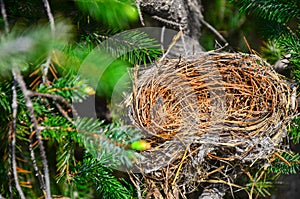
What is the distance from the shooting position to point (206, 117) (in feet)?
3.86

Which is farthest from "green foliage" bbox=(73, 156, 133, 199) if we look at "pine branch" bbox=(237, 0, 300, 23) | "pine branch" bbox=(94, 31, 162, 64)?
"pine branch" bbox=(237, 0, 300, 23)

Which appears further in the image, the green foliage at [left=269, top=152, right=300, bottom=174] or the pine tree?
→ the green foliage at [left=269, top=152, right=300, bottom=174]

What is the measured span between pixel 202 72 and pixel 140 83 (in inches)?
7.6

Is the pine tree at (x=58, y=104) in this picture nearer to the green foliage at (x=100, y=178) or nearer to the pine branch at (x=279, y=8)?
the green foliage at (x=100, y=178)

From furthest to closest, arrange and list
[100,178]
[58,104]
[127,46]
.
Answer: [127,46], [100,178], [58,104]

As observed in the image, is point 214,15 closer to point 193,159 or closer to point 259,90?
point 259,90

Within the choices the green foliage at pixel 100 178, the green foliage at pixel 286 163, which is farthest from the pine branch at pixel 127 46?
the green foliage at pixel 286 163

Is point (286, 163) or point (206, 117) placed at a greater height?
point (206, 117)

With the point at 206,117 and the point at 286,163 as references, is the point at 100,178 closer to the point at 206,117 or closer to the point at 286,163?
the point at 206,117

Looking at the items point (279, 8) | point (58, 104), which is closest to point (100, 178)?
point (58, 104)

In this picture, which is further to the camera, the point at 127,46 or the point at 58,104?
the point at 127,46

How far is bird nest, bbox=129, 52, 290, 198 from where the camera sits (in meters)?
1.04

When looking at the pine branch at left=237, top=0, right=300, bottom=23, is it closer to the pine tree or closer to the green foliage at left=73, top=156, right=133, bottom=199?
the pine tree

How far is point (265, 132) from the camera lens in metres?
1.07
